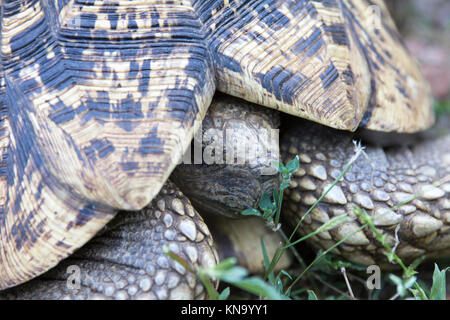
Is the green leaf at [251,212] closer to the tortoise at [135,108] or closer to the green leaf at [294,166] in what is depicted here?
the tortoise at [135,108]

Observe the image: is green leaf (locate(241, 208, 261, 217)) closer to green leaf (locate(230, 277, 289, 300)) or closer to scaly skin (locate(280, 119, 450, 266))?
scaly skin (locate(280, 119, 450, 266))

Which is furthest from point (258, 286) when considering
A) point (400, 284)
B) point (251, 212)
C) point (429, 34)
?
point (429, 34)

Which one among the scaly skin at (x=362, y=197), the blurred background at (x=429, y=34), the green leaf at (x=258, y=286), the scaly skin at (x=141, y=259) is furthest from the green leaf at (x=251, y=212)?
the blurred background at (x=429, y=34)

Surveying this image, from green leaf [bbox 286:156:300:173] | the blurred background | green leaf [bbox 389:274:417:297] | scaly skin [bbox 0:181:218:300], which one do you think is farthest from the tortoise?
the blurred background

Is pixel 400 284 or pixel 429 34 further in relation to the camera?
pixel 429 34

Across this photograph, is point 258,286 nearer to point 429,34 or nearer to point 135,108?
point 135,108

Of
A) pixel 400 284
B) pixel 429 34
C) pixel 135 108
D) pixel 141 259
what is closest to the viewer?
pixel 400 284
